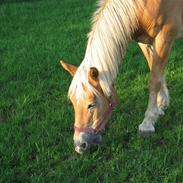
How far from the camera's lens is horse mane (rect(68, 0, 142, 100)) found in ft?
13.0

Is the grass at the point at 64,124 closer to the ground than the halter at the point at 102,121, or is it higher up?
closer to the ground

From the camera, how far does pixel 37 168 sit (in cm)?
401

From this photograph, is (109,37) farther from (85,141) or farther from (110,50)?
(85,141)

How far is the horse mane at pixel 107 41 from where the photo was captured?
3.95 m

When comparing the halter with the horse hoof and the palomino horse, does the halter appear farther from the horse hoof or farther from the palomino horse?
the horse hoof

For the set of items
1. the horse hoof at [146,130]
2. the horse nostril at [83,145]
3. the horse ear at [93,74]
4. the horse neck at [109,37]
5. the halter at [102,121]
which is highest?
the horse neck at [109,37]

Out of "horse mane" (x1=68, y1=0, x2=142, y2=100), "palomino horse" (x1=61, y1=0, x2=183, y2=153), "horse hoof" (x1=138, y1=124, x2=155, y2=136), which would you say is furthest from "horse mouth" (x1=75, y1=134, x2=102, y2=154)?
"horse hoof" (x1=138, y1=124, x2=155, y2=136)

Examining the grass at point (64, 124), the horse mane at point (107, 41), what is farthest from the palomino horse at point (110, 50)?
the grass at point (64, 124)

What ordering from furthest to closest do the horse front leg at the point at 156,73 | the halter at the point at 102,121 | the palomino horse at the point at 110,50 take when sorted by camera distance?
the horse front leg at the point at 156,73, the halter at the point at 102,121, the palomino horse at the point at 110,50

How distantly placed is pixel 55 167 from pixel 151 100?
125cm

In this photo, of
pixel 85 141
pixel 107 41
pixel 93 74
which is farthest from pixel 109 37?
pixel 85 141

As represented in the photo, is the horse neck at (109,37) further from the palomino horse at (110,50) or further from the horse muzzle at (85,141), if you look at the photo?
the horse muzzle at (85,141)

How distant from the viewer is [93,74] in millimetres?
3854

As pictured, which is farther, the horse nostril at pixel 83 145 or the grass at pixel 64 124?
the horse nostril at pixel 83 145
